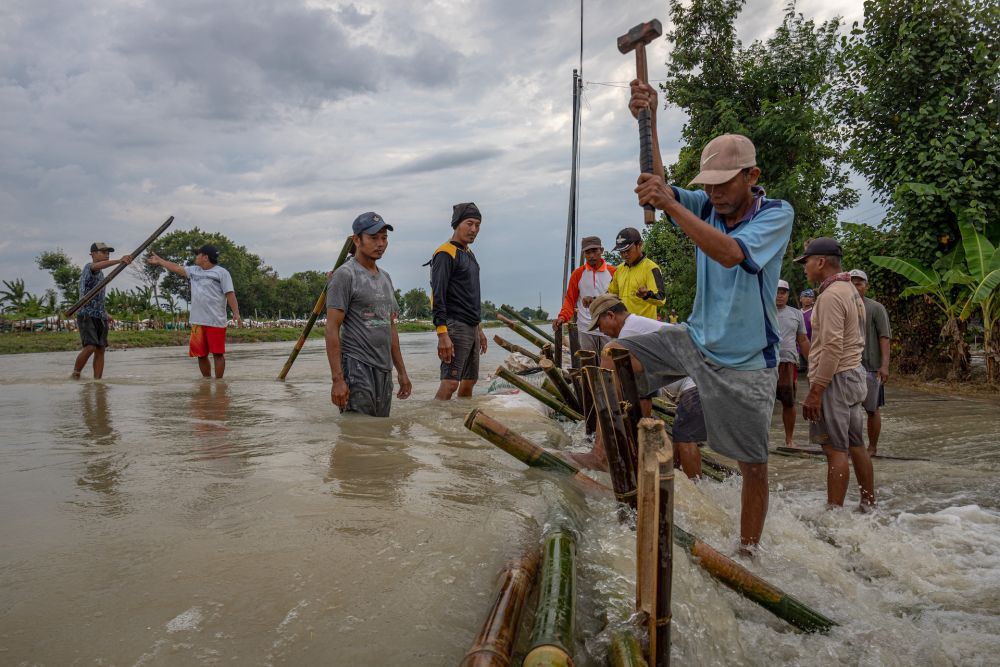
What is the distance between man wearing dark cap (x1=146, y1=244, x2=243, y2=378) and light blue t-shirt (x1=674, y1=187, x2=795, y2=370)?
260 inches

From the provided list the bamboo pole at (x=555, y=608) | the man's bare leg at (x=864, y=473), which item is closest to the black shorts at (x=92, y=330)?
the bamboo pole at (x=555, y=608)

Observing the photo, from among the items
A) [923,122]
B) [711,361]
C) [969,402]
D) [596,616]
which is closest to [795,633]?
[596,616]

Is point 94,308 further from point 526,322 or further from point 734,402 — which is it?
point 734,402

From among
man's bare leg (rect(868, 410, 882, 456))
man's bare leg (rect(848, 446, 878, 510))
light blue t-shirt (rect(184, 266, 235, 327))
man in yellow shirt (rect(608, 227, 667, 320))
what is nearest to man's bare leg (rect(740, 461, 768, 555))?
man's bare leg (rect(848, 446, 878, 510))

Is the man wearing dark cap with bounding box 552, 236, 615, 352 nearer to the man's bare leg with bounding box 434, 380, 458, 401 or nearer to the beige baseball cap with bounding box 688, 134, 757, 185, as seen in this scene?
the man's bare leg with bounding box 434, 380, 458, 401

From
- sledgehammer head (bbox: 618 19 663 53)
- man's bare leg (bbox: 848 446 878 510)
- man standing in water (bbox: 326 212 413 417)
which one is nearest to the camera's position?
sledgehammer head (bbox: 618 19 663 53)

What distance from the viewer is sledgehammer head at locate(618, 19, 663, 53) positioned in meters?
3.25

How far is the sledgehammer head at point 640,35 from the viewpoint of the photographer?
128 inches

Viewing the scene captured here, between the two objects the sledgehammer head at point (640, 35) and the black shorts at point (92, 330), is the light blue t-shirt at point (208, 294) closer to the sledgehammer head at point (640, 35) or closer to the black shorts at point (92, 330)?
the black shorts at point (92, 330)

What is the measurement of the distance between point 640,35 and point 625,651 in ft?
9.89

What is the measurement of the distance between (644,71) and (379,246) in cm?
231

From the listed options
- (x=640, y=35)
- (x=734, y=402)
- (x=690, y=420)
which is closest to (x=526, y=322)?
(x=690, y=420)

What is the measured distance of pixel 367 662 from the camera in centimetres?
171

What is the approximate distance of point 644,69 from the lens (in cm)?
322
